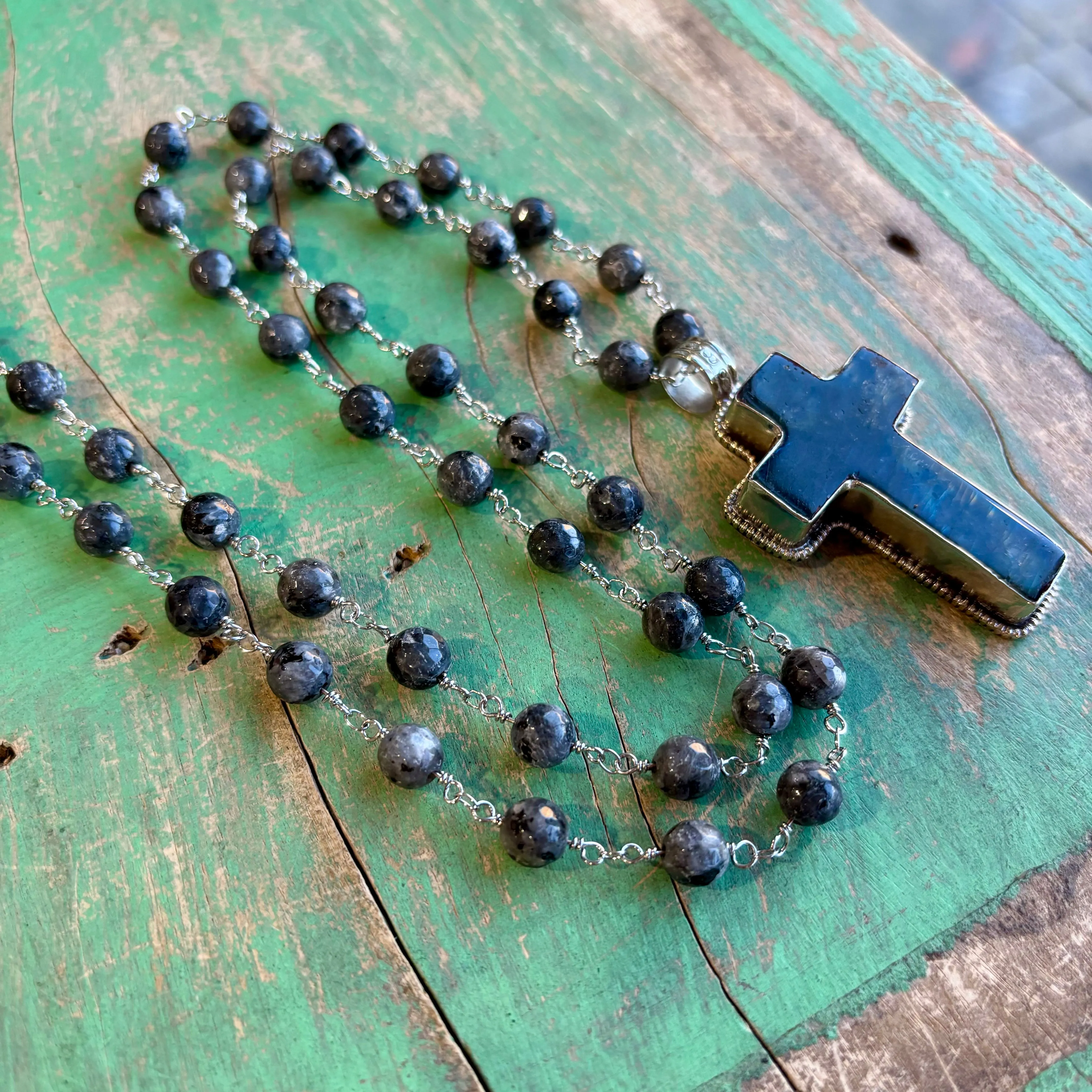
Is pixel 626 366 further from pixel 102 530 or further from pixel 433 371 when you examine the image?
pixel 102 530

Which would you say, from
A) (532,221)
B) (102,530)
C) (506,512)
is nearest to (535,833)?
(506,512)

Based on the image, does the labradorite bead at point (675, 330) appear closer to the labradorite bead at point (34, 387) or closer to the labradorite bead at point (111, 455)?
the labradorite bead at point (111, 455)

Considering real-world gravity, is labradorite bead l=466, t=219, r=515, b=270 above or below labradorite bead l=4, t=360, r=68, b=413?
above

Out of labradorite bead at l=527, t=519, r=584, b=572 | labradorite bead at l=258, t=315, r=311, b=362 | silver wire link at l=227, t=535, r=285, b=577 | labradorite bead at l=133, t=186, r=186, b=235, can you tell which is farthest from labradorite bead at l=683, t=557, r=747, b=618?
labradorite bead at l=133, t=186, r=186, b=235

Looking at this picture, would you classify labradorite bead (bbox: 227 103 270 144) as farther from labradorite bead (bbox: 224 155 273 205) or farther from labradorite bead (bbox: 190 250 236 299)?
labradorite bead (bbox: 190 250 236 299)

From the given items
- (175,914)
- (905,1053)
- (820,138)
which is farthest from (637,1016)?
(820,138)

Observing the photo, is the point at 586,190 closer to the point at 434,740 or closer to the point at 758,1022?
the point at 434,740

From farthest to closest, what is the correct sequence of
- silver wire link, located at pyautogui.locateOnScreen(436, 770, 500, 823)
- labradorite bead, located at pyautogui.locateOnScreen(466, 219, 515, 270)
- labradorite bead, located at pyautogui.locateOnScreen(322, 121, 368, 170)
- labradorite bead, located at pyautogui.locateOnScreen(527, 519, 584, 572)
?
labradorite bead, located at pyautogui.locateOnScreen(322, 121, 368, 170) → labradorite bead, located at pyautogui.locateOnScreen(466, 219, 515, 270) → labradorite bead, located at pyautogui.locateOnScreen(527, 519, 584, 572) → silver wire link, located at pyautogui.locateOnScreen(436, 770, 500, 823)

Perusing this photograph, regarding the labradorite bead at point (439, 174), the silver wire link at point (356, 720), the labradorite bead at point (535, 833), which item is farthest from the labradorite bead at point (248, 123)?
the labradorite bead at point (535, 833)
